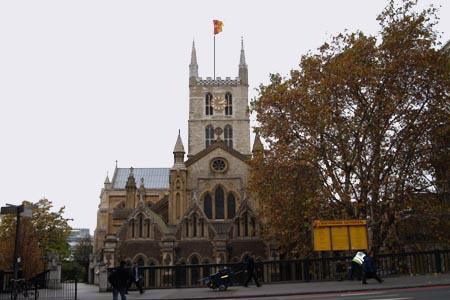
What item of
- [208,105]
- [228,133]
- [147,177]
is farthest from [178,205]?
[147,177]

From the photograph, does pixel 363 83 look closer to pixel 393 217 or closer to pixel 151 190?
pixel 393 217

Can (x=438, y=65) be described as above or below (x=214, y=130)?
below

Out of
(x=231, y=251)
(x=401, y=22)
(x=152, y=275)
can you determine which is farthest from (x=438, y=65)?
(x=231, y=251)

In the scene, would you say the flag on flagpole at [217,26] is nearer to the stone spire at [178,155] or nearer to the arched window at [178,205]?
the stone spire at [178,155]

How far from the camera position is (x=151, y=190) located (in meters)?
92.1

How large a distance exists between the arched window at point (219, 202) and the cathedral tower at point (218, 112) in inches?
1000

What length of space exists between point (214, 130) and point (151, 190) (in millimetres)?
21102

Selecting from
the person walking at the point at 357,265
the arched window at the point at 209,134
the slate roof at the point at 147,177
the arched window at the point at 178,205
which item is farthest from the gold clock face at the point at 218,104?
the person walking at the point at 357,265

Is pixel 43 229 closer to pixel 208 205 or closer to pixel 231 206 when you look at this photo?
pixel 208 205

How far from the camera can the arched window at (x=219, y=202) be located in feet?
166

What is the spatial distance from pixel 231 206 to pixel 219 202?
124cm

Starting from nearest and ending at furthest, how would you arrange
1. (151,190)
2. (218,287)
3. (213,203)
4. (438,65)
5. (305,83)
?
(218,287)
(438,65)
(305,83)
(213,203)
(151,190)

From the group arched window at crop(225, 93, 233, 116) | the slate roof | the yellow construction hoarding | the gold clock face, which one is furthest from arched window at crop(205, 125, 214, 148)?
the yellow construction hoarding

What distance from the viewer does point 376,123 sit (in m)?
28.6
